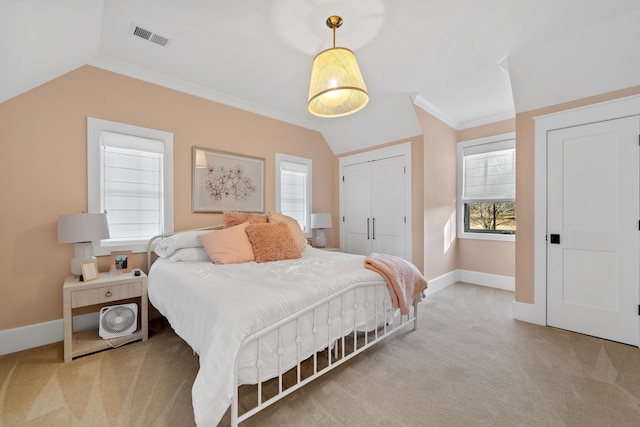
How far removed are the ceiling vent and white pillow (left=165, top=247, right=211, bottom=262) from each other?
1.93m

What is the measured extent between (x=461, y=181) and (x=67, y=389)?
17.2ft

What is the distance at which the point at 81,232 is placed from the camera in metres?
2.24

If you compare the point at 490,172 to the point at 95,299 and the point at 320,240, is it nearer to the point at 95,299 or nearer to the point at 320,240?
the point at 320,240

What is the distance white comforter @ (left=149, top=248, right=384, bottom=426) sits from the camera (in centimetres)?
125

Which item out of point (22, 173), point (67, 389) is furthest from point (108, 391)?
point (22, 173)

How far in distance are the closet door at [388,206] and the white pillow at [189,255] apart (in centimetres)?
263

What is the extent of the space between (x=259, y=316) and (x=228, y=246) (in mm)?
1329

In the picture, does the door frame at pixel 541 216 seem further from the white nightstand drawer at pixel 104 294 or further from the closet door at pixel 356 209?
the white nightstand drawer at pixel 104 294

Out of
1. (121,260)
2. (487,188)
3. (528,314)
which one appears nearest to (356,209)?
(487,188)

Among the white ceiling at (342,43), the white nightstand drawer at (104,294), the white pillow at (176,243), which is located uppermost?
the white ceiling at (342,43)

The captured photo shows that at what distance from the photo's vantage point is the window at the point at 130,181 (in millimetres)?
2598

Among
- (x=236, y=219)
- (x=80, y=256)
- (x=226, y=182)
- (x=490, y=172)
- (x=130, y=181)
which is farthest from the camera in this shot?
(x=490, y=172)

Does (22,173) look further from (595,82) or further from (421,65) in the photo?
(595,82)

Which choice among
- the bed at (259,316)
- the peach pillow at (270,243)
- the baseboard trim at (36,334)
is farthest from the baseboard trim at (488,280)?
the baseboard trim at (36,334)
